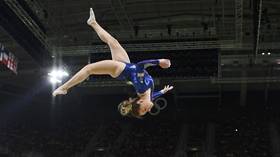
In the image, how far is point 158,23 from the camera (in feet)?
55.1

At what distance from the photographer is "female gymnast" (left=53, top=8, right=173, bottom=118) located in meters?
5.73

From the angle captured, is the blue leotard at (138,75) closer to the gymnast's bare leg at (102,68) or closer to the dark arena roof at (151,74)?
the gymnast's bare leg at (102,68)

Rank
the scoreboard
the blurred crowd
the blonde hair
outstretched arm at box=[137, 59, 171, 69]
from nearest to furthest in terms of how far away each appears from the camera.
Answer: the blonde hair
outstretched arm at box=[137, 59, 171, 69]
the scoreboard
the blurred crowd

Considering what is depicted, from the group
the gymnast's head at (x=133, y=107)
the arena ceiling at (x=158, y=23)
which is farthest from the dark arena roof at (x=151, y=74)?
the gymnast's head at (x=133, y=107)

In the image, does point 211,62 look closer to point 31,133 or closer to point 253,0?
point 253,0

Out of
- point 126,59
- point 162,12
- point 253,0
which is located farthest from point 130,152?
point 126,59

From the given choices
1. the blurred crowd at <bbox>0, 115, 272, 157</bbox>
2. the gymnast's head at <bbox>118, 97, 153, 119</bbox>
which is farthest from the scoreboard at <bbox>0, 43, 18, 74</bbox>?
the gymnast's head at <bbox>118, 97, 153, 119</bbox>

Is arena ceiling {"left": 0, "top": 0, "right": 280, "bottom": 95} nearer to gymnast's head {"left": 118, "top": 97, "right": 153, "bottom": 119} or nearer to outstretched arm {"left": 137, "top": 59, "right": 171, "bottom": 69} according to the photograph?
outstretched arm {"left": 137, "top": 59, "right": 171, "bottom": 69}

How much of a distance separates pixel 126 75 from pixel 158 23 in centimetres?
1089

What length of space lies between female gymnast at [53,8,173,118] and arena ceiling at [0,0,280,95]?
9049 millimetres

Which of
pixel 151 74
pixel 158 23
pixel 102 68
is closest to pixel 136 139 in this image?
pixel 151 74

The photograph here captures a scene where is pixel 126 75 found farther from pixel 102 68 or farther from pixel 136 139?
pixel 136 139

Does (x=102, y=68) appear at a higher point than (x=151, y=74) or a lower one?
higher

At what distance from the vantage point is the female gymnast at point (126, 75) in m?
5.73
